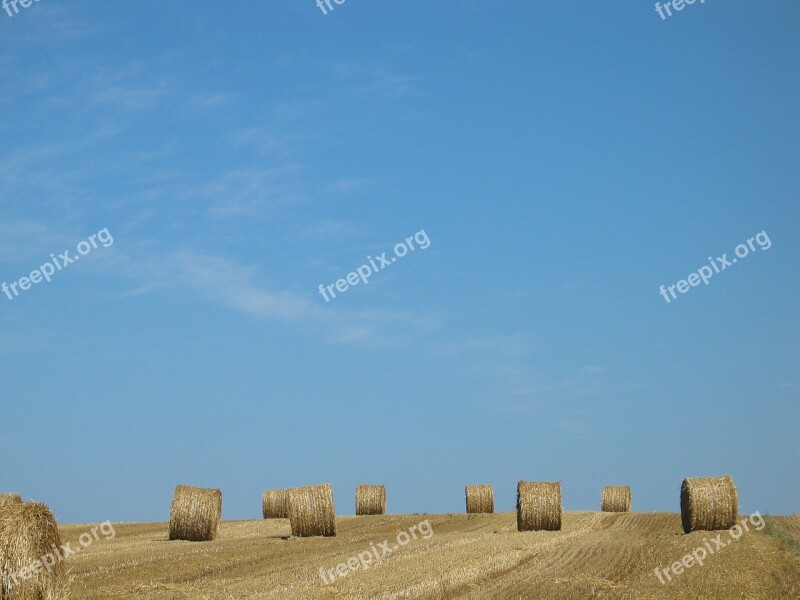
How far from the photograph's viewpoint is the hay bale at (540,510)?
29125 millimetres

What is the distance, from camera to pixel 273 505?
39875 mm

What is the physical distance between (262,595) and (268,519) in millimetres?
23759

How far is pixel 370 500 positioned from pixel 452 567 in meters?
23.7

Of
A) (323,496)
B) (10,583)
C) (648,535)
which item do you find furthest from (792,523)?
(10,583)

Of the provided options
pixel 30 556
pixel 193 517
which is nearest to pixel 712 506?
pixel 193 517

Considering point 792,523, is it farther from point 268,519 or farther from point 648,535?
point 268,519

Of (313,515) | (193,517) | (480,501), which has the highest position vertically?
(480,501)

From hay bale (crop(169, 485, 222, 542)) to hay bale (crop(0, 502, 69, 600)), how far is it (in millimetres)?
12195

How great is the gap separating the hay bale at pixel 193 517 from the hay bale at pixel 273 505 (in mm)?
11630

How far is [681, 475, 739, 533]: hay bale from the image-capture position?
27.6 metres

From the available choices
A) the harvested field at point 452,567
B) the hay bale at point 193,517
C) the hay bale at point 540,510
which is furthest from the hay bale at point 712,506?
the hay bale at point 193,517

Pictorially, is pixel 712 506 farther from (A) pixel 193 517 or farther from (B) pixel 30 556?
(B) pixel 30 556

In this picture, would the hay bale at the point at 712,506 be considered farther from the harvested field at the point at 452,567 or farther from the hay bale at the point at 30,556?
the hay bale at the point at 30,556

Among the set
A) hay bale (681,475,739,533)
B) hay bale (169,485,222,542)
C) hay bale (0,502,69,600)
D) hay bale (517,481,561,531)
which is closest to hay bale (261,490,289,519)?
hay bale (169,485,222,542)
